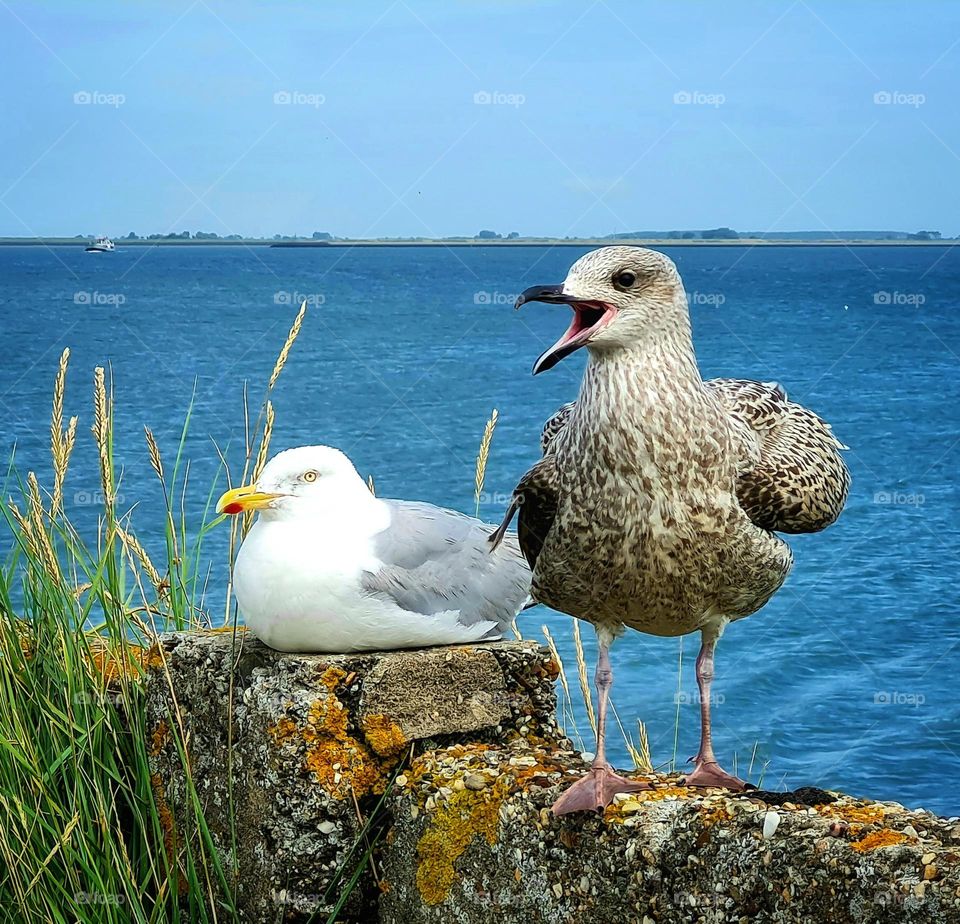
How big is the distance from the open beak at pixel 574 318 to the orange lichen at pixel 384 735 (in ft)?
3.68

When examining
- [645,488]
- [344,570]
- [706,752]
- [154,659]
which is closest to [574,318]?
[645,488]

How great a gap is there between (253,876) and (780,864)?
5.53ft

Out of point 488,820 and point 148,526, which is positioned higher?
point 488,820

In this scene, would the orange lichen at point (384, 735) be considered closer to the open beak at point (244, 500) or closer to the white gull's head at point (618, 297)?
the open beak at point (244, 500)

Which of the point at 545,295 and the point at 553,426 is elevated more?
the point at 545,295

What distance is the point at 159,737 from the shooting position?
440cm

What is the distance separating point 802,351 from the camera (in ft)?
146

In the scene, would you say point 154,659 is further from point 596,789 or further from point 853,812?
point 853,812

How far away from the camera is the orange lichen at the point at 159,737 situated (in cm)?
437

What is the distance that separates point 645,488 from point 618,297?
0.51 metres

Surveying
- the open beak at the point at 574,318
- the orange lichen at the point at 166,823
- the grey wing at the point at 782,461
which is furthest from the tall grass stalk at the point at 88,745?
the grey wing at the point at 782,461

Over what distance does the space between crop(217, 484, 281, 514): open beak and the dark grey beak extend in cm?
109

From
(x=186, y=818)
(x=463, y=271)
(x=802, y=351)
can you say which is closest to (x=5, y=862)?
(x=186, y=818)

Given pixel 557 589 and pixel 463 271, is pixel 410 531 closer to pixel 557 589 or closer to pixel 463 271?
pixel 557 589
